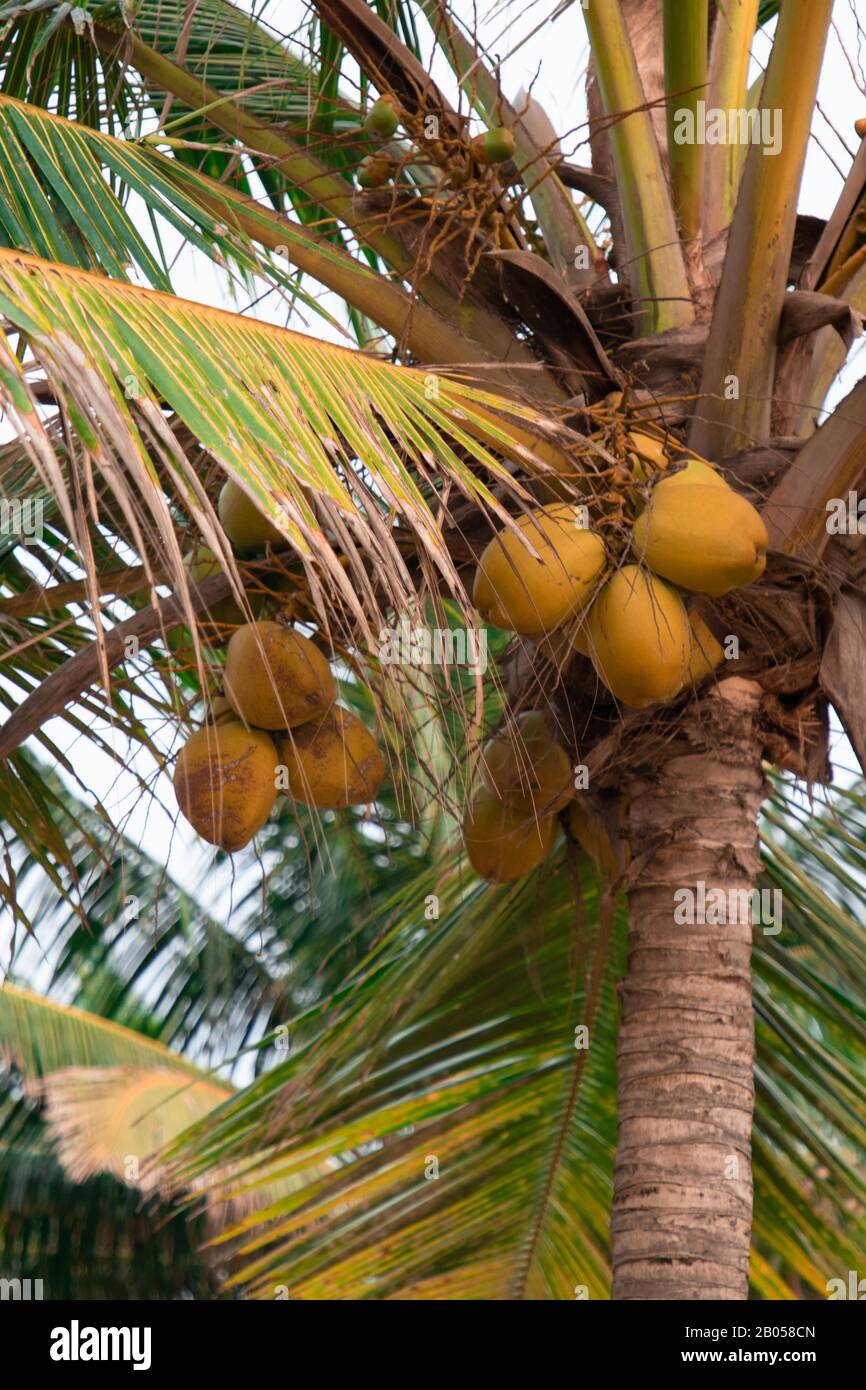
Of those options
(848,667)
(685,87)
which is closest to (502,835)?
(848,667)

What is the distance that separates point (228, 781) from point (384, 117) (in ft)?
3.55

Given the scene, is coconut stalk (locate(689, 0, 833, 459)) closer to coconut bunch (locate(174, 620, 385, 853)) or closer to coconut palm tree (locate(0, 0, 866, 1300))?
coconut palm tree (locate(0, 0, 866, 1300))

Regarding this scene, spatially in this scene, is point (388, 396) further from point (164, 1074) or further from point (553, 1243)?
point (164, 1074)

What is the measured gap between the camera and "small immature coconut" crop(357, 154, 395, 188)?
8.39ft

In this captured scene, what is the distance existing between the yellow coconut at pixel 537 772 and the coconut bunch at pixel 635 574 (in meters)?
0.47

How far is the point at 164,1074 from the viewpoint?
983 centimetres

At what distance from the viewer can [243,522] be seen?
96.0 inches

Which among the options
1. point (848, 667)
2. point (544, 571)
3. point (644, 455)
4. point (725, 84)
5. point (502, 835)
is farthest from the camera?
point (725, 84)

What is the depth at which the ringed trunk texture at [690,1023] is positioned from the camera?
240 cm

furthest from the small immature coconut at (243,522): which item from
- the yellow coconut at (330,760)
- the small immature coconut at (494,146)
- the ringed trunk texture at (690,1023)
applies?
the ringed trunk texture at (690,1023)

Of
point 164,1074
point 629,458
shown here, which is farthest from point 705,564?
point 164,1074

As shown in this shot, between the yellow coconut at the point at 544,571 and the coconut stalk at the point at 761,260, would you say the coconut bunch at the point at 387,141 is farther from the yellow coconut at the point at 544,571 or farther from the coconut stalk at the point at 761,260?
the yellow coconut at the point at 544,571

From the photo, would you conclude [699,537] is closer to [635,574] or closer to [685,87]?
[635,574]

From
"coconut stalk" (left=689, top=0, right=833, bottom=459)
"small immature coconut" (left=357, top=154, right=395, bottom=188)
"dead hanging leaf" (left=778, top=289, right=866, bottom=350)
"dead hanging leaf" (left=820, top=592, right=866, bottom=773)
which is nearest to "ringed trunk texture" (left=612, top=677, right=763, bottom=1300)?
"dead hanging leaf" (left=820, top=592, right=866, bottom=773)
